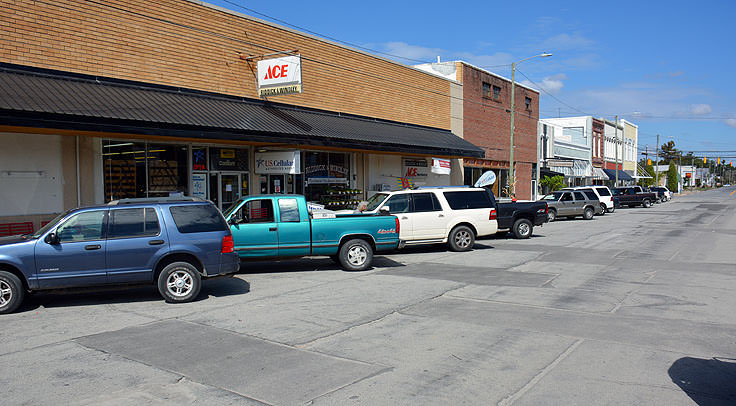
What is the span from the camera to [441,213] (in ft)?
52.4

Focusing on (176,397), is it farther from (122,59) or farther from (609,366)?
(122,59)

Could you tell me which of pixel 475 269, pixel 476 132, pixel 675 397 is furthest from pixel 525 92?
pixel 675 397

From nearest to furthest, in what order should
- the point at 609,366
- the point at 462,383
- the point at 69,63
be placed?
1. the point at 462,383
2. the point at 609,366
3. the point at 69,63

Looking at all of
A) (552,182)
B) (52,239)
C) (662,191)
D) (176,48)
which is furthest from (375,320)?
(662,191)

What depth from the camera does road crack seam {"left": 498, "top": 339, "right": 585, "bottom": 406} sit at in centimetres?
504

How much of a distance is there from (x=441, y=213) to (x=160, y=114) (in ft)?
26.6

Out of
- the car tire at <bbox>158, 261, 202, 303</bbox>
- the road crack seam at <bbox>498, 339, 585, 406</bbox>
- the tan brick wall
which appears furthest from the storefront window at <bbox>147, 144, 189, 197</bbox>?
the road crack seam at <bbox>498, 339, 585, 406</bbox>

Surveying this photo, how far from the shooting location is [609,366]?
234 inches

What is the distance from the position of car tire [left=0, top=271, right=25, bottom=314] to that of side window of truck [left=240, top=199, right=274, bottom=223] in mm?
4519

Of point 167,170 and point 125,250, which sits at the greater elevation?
point 167,170

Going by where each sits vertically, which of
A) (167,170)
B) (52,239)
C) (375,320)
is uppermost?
(167,170)

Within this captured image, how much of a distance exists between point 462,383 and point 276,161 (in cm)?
1374

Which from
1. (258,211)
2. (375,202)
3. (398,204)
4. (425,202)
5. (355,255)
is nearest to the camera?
(258,211)

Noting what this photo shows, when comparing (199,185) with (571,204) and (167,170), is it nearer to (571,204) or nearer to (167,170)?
(167,170)
